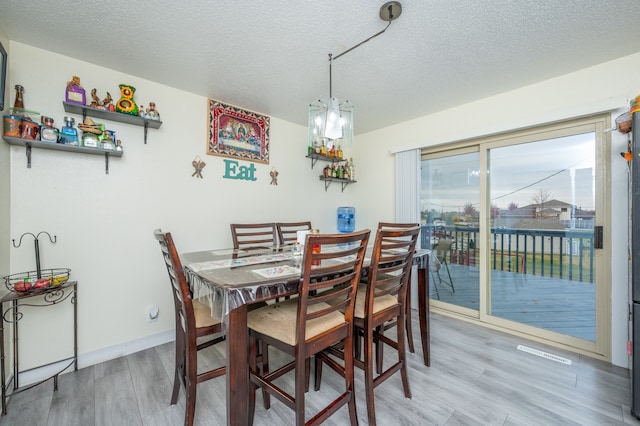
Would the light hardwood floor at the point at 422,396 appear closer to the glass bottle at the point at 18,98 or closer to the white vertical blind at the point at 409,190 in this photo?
the white vertical blind at the point at 409,190

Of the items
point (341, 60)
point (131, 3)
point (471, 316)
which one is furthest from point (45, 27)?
point (471, 316)

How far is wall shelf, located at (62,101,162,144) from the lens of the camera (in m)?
1.99

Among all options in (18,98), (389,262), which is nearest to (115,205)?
(18,98)

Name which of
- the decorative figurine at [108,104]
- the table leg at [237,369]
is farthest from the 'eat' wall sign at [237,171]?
the table leg at [237,369]

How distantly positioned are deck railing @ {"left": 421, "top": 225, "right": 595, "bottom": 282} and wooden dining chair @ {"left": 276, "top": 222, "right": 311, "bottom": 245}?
181cm

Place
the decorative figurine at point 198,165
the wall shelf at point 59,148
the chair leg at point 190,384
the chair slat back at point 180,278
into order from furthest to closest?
the decorative figurine at point 198,165
the wall shelf at point 59,148
the chair leg at point 190,384
the chair slat back at point 180,278

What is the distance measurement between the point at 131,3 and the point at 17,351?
238 cm

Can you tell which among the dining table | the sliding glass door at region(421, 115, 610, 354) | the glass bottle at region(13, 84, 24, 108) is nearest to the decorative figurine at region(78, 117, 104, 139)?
the glass bottle at region(13, 84, 24, 108)

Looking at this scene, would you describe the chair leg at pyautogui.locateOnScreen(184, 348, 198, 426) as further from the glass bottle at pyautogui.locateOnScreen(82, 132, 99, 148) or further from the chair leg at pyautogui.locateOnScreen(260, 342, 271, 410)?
the glass bottle at pyautogui.locateOnScreen(82, 132, 99, 148)

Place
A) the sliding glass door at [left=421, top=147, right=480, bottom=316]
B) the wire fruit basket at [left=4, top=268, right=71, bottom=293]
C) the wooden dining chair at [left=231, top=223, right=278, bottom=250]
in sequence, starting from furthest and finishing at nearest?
the sliding glass door at [left=421, top=147, right=480, bottom=316]
the wooden dining chair at [left=231, top=223, right=278, bottom=250]
the wire fruit basket at [left=4, top=268, right=71, bottom=293]

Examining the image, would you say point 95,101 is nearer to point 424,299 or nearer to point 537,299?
point 424,299

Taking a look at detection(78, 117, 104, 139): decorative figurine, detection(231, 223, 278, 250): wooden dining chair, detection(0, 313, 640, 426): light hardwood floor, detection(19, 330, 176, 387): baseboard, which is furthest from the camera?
detection(231, 223, 278, 250): wooden dining chair

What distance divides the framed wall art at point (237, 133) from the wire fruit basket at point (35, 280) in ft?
5.08

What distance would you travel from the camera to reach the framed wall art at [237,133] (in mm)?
2787
